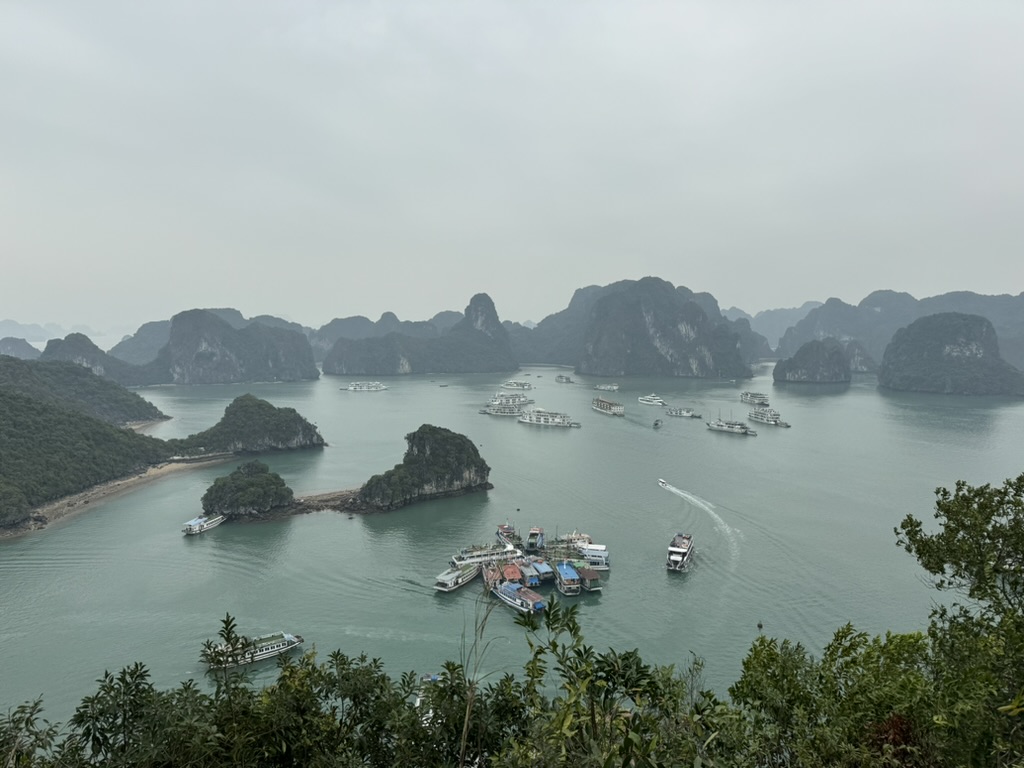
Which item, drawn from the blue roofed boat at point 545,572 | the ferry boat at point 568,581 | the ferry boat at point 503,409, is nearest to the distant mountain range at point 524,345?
the ferry boat at point 503,409

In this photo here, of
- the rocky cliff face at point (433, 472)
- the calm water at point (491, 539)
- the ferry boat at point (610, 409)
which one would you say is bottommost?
the calm water at point (491, 539)

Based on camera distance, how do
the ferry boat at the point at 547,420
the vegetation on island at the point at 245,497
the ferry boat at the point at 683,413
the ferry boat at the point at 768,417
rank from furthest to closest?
the ferry boat at the point at 683,413
the ferry boat at the point at 547,420
the ferry boat at the point at 768,417
the vegetation on island at the point at 245,497

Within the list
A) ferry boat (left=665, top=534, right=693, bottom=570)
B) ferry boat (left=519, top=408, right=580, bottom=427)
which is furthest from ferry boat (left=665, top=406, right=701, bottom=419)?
ferry boat (left=665, top=534, right=693, bottom=570)

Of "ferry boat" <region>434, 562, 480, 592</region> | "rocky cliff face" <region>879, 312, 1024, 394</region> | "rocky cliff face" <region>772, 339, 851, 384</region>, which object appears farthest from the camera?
"rocky cliff face" <region>772, 339, 851, 384</region>

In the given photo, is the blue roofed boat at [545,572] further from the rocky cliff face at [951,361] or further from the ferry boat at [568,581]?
the rocky cliff face at [951,361]

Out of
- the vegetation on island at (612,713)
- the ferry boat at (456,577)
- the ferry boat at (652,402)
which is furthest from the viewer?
the ferry boat at (652,402)

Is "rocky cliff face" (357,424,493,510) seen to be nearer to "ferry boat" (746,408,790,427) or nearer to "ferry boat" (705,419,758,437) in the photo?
"ferry boat" (705,419,758,437)

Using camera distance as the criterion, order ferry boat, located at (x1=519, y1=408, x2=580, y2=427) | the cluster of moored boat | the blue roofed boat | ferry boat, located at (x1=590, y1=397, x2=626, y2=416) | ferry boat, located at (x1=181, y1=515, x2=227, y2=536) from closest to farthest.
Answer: the cluster of moored boat
the blue roofed boat
ferry boat, located at (x1=181, y1=515, x2=227, y2=536)
ferry boat, located at (x1=519, y1=408, x2=580, y2=427)
ferry boat, located at (x1=590, y1=397, x2=626, y2=416)
